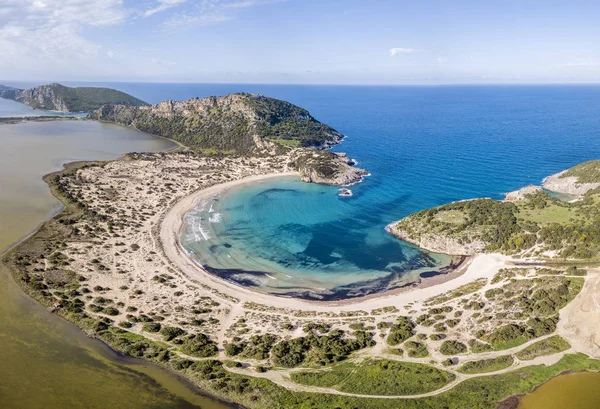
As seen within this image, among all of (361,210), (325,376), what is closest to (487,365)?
(325,376)

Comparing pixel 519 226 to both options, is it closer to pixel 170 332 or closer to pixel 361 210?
pixel 361 210

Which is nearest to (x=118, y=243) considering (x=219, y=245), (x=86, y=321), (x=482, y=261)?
(x=219, y=245)

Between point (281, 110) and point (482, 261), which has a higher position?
point (281, 110)

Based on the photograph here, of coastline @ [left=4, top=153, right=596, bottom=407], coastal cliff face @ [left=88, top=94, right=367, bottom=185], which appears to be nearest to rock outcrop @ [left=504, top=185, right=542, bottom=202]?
coastline @ [left=4, top=153, right=596, bottom=407]

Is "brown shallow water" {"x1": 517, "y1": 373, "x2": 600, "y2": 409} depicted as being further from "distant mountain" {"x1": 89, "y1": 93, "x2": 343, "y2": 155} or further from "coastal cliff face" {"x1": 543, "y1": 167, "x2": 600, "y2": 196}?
"distant mountain" {"x1": 89, "y1": 93, "x2": 343, "y2": 155}

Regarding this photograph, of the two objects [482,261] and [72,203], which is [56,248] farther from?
[482,261]
